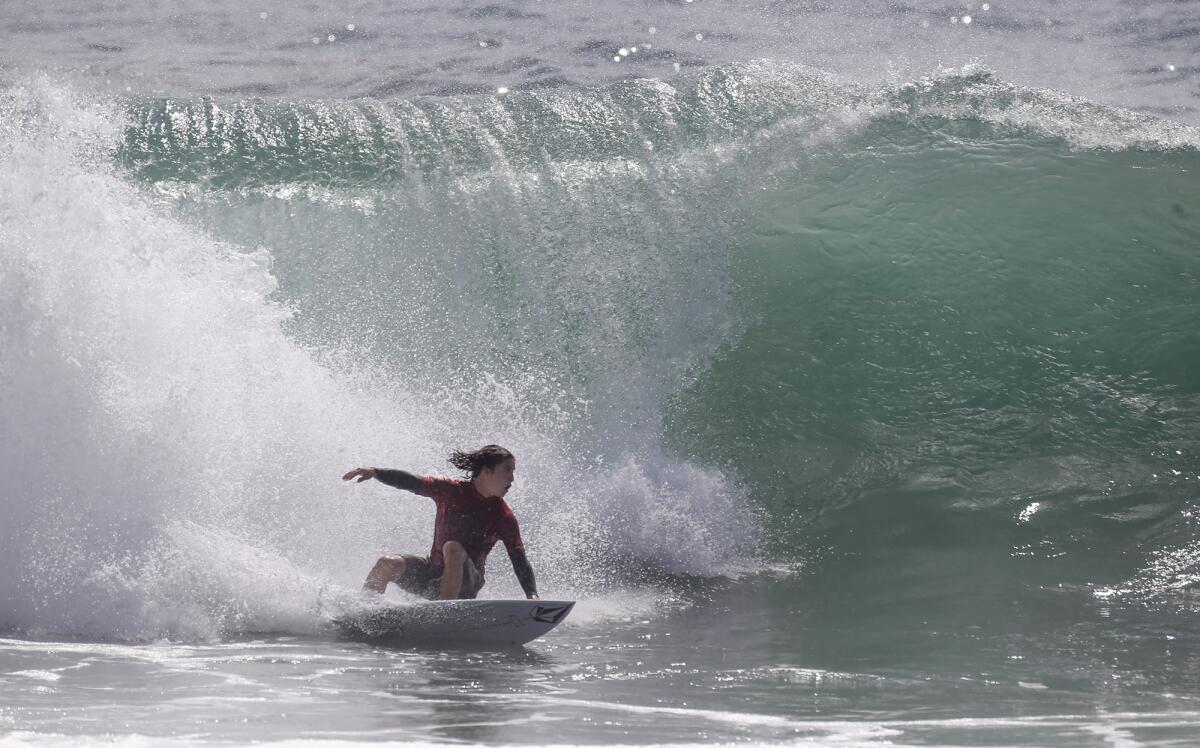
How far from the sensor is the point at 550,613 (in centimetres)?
625

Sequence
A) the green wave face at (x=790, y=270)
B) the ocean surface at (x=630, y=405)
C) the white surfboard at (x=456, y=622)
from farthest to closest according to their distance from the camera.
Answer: the green wave face at (x=790, y=270), the white surfboard at (x=456, y=622), the ocean surface at (x=630, y=405)

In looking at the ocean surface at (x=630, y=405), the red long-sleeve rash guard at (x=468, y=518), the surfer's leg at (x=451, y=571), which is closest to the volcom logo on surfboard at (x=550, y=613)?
the ocean surface at (x=630, y=405)

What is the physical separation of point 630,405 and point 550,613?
4273 millimetres

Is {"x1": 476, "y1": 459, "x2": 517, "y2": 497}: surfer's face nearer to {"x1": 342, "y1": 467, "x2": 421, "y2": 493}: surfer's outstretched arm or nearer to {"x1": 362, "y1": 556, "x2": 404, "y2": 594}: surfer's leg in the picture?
{"x1": 342, "y1": 467, "x2": 421, "y2": 493}: surfer's outstretched arm

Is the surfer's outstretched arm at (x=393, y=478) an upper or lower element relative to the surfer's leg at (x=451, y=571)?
upper

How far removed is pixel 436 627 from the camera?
6289mm

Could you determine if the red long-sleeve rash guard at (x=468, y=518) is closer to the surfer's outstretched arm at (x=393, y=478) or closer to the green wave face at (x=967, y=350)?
the surfer's outstretched arm at (x=393, y=478)

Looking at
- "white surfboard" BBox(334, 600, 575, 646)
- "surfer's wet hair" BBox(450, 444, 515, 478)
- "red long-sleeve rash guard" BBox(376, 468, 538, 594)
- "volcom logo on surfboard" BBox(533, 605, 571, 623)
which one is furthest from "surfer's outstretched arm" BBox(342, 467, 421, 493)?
"volcom logo on surfboard" BBox(533, 605, 571, 623)

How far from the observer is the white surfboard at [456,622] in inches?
245

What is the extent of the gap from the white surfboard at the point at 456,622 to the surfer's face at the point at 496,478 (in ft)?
2.06

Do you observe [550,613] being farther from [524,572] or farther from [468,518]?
[468,518]

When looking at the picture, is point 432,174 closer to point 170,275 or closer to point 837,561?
point 170,275

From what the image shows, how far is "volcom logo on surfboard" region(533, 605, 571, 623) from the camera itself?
245 inches

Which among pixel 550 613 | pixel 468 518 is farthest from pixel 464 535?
pixel 550 613
